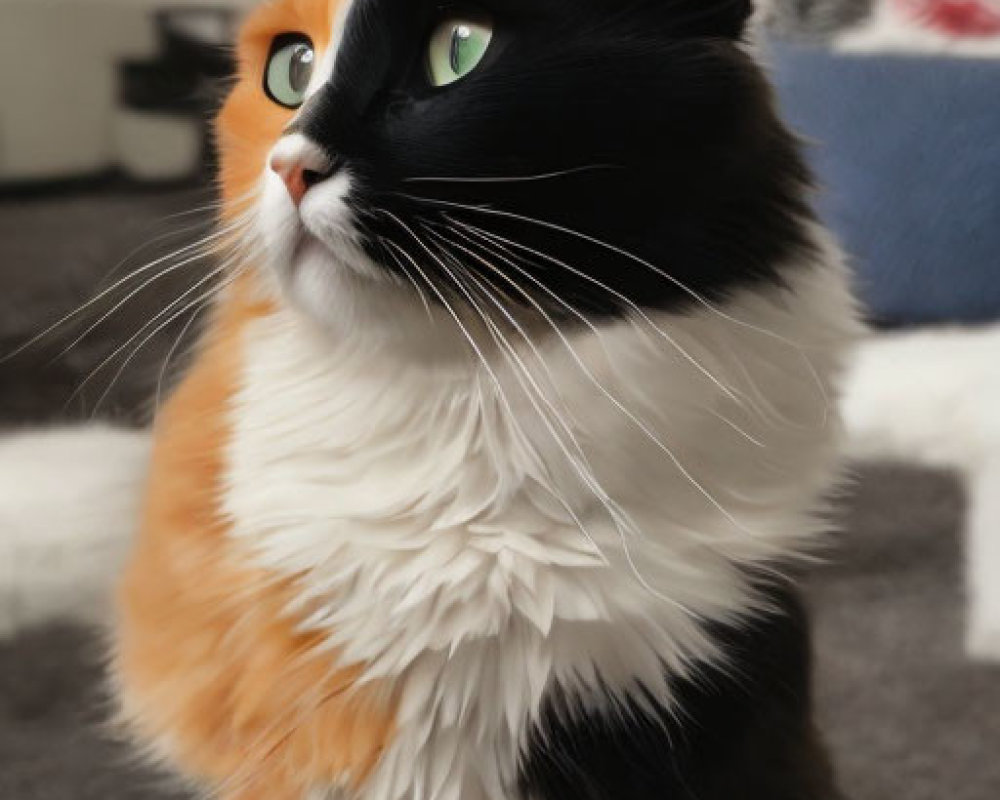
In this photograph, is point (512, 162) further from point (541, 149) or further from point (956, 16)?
point (956, 16)

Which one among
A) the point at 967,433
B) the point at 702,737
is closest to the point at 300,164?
the point at 702,737

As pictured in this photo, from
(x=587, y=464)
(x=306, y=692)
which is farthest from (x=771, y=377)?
(x=306, y=692)

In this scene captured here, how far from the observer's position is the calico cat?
0.39 metres

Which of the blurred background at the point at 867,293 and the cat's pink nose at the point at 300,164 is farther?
the blurred background at the point at 867,293

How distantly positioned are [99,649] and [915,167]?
0.47 meters

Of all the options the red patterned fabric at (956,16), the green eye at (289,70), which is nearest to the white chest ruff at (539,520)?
the green eye at (289,70)

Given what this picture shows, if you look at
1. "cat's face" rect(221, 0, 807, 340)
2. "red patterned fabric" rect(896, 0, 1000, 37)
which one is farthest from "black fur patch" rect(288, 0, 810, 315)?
"red patterned fabric" rect(896, 0, 1000, 37)

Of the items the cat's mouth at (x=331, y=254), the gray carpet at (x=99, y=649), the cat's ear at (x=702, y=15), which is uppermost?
the cat's ear at (x=702, y=15)

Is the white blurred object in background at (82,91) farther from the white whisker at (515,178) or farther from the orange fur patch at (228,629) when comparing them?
the white whisker at (515,178)

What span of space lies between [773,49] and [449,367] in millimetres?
218

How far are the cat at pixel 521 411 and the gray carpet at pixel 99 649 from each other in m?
0.07

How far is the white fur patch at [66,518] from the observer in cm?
54

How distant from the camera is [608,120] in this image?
1.29ft

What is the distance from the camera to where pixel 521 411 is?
43cm
